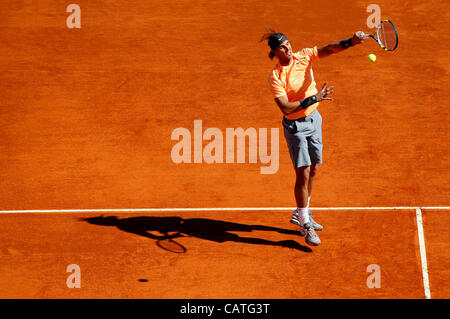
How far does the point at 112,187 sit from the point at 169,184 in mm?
815

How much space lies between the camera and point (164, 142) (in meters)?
10.1

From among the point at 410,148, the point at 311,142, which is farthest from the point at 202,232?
the point at 410,148

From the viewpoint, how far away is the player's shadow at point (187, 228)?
835 cm

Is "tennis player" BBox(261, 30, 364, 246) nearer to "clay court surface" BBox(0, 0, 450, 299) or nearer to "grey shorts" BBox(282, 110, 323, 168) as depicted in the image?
"grey shorts" BBox(282, 110, 323, 168)

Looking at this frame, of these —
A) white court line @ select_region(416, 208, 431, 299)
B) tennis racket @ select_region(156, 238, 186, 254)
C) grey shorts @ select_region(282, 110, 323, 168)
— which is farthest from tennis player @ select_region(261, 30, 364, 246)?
tennis racket @ select_region(156, 238, 186, 254)

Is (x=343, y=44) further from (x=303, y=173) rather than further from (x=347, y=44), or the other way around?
(x=303, y=173)

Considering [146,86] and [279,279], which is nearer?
[279,279]

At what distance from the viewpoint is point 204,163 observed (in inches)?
381

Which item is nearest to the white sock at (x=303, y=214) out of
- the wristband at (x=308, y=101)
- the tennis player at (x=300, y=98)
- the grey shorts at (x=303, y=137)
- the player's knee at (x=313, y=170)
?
the tennis player at (x=300, y=98)

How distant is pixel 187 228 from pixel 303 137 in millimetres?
2012

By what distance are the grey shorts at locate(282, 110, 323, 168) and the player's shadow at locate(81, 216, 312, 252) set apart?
44.8 inches

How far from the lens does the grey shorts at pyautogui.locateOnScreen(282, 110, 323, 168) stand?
7.78 m

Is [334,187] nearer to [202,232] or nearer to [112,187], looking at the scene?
[202,232]

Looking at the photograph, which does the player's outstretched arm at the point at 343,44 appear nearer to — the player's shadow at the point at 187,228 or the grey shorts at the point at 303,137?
the grey shorts at the point at 303,137
